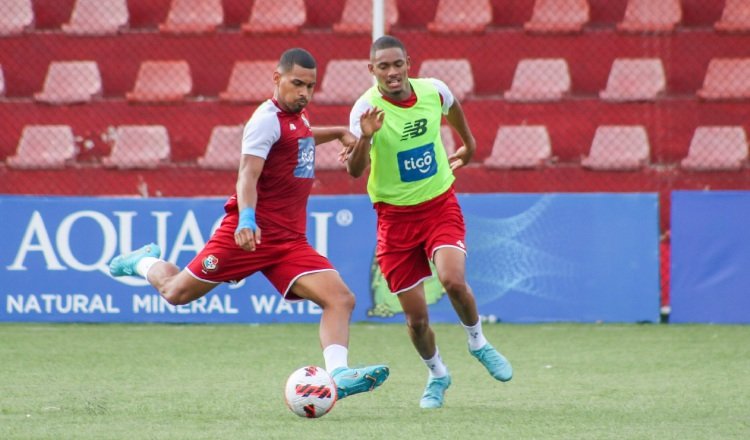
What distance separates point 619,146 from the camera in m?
14.3

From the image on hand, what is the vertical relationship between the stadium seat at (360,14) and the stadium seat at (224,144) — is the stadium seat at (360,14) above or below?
above

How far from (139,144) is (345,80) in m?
2.40

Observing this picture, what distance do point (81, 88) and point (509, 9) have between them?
198 inches

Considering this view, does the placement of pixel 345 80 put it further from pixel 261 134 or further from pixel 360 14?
pixel 261 134

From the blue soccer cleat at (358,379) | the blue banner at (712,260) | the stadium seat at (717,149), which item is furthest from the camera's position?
the stadium seat at (717,149)

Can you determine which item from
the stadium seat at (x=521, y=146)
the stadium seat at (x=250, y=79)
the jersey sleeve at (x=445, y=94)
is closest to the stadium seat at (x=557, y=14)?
the stadium seat at (x=521, y=146)

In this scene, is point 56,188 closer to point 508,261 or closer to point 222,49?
point 222,49

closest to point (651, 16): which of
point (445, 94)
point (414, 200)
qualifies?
point (445, 94)

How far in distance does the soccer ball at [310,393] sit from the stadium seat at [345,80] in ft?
28.3

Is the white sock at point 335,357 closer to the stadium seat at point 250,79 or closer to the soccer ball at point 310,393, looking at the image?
the soccer ball at point 310,393

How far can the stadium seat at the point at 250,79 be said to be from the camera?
49.3ft

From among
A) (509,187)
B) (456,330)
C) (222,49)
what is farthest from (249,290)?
(222,49)

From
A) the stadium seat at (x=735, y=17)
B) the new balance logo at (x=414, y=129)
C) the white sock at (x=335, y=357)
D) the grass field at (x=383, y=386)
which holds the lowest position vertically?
the grass field at (x=383, y=386)

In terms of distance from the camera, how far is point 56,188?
47.1 ft
